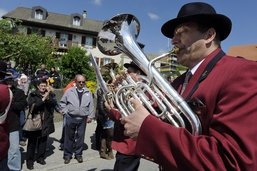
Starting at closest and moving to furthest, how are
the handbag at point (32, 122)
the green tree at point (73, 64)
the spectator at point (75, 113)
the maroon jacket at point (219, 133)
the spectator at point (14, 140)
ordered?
1. the maroon jacket at point (219, 133)
2. the spectator at point (14, 140)
3. the handbag at point (32, 122)
4. the spectator at point (75, 113)
5. the green tree at point (73, 64)

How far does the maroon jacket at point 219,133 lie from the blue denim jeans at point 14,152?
459 centimetres

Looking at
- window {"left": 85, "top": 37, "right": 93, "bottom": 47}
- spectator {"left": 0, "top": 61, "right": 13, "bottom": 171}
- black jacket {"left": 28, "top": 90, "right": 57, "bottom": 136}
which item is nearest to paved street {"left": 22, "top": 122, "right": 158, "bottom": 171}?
black jacket {"left": 28, "top": 90, "right": 57, "bottom": 136}

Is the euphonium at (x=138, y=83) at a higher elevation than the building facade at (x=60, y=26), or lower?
lower

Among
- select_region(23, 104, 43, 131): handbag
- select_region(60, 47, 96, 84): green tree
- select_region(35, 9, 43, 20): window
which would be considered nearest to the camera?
select_region(23, 104, 43, 131): handbag

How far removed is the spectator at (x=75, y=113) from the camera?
8.34 metres

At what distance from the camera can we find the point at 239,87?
1870mm

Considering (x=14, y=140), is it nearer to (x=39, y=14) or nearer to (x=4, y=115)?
(x=4, y=115)

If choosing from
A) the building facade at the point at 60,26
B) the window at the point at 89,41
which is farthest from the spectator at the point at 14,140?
the window at the point at 89,41

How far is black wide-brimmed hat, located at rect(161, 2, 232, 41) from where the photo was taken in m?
2.28

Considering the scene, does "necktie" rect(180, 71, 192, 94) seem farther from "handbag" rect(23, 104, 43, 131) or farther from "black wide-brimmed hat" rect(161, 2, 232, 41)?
"handbag" rect(23, 104, 43, 131)

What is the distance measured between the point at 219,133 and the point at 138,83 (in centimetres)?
79

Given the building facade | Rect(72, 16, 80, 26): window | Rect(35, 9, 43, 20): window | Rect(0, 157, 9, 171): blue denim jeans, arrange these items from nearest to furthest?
Rect(0, 157, 9, 171): blue denim jeans < the building facade < Rect(35, 9, 43, 20): window < Rect(72, 16, 80, 26): window

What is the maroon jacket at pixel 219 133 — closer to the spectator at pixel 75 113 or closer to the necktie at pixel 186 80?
the necktie at pixel 186 80

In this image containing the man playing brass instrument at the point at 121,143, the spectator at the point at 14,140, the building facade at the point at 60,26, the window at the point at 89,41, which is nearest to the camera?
the man playing brass instrument at the point at 121,143
